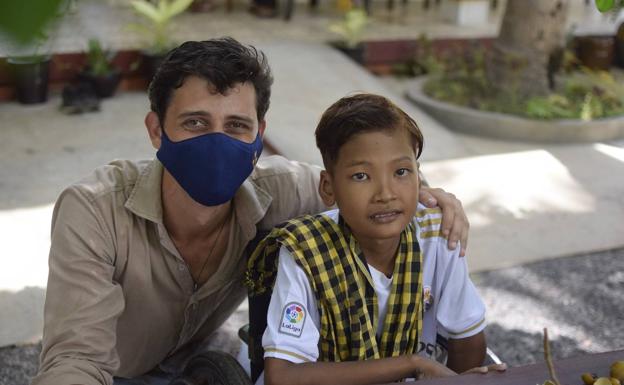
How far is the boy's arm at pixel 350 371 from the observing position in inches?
75.0

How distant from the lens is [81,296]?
2.08 meters

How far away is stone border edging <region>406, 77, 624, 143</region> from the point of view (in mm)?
7066

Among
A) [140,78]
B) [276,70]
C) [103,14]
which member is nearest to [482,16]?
[276,70]

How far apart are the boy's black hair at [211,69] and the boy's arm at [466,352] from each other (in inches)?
33.9

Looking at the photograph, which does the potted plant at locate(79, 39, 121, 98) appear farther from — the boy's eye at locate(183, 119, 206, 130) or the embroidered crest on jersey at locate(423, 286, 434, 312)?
the embroidered crest on jersey at locate(423, 286, 434, 312)

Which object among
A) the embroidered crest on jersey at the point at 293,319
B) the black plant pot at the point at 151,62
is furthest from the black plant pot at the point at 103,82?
the embroidered crest on jersey at the point at 293,319

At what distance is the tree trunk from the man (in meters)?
5.32

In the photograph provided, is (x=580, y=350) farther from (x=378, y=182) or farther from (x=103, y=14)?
(x=103, y=14)

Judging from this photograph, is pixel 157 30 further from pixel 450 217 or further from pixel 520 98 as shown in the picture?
pixel 450 217

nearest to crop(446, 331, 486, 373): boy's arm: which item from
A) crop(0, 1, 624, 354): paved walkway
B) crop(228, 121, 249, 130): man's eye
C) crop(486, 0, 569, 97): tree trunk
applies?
crop(228, 121, 249, 130): man's eye

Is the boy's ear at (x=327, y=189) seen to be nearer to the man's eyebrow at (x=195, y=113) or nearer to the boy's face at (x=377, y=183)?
the boy's face at (x=377, y=183)

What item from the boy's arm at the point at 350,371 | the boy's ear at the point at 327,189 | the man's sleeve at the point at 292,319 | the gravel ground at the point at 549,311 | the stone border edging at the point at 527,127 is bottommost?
the stone border edging at the point at 527,127

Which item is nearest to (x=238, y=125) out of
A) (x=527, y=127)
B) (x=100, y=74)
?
(x=527, y=127)

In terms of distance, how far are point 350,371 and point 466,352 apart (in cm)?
44
